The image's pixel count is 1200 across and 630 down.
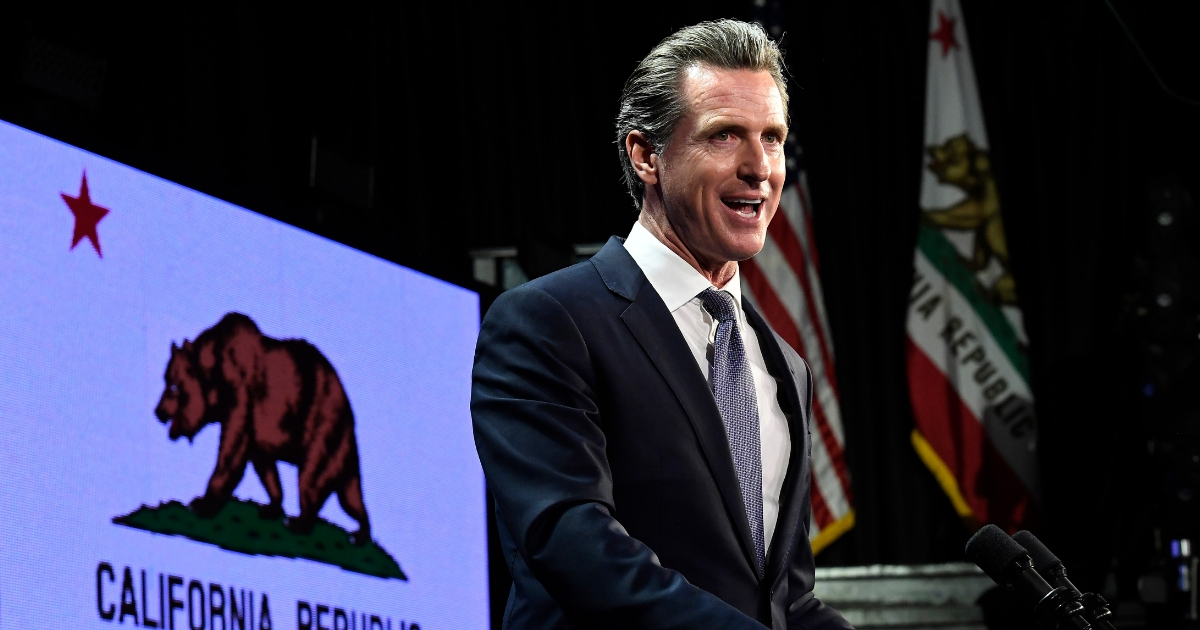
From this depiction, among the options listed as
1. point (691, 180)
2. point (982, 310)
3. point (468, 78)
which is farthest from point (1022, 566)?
point (468, 78)

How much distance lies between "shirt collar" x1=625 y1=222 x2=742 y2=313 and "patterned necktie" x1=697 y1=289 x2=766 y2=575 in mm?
22

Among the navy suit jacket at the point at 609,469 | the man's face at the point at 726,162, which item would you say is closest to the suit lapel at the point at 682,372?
the navy suit jacket at the point at 609,469

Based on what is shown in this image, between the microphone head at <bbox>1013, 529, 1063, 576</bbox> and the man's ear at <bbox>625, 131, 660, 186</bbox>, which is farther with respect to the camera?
the man's ear at <bbox>625, 131, 660, 186</bbox>

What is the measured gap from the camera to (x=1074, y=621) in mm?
1477

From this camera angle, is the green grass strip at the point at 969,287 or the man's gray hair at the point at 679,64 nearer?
the man's gray hair at the point at 679,64

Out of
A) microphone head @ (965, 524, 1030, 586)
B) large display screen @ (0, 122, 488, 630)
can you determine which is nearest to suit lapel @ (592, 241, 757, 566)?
microphone head @ (965, 524, 1030, 586)

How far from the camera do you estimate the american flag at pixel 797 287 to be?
624cm

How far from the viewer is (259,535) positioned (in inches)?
113

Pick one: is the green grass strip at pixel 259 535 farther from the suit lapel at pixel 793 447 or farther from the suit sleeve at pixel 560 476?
the suit lapel at pixel 793 447

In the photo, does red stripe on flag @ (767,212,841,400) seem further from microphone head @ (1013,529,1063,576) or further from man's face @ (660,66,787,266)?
microphone head @ (1013,529,1063,576)

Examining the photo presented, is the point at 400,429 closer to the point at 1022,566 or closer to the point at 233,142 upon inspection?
the point at 1022,566

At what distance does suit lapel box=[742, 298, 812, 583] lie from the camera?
1.69 metres

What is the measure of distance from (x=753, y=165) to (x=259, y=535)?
5.18 feet

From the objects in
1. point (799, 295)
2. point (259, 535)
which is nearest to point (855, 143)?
point (799, 295)
